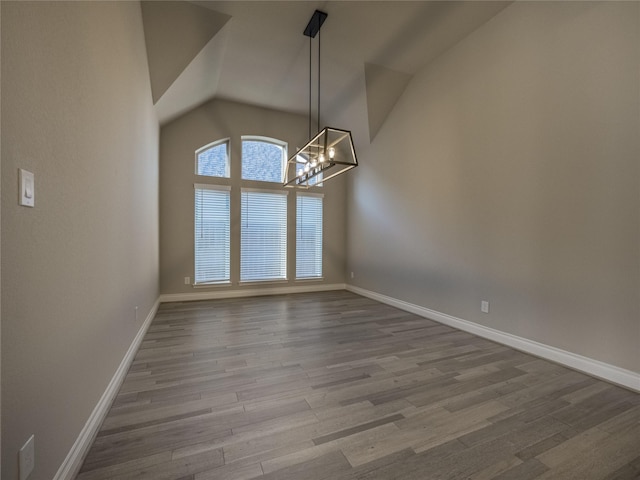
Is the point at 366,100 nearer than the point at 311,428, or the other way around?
the point at 311,428

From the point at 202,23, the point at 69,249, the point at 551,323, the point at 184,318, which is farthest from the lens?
the point at 184,318

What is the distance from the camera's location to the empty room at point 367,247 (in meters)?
1.19

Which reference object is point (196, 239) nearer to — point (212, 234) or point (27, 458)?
point (212, 234)

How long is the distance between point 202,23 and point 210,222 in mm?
2999

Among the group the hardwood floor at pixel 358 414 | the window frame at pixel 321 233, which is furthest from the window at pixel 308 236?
the hardwood floor at pixel 358 414

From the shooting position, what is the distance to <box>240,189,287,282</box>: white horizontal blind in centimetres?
535

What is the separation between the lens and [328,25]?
3244 mm

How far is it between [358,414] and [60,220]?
190 cm

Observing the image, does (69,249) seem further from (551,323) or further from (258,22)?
(551,323)

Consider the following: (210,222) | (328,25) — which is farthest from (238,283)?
(328,25)

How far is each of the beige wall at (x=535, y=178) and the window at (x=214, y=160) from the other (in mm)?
3296

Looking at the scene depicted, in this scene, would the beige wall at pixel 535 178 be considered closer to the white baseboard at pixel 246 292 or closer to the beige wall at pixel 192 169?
the white baseboard at pixel 246 292

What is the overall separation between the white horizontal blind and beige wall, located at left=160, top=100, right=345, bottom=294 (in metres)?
0.12

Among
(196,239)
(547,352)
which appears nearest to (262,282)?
(196,239)
